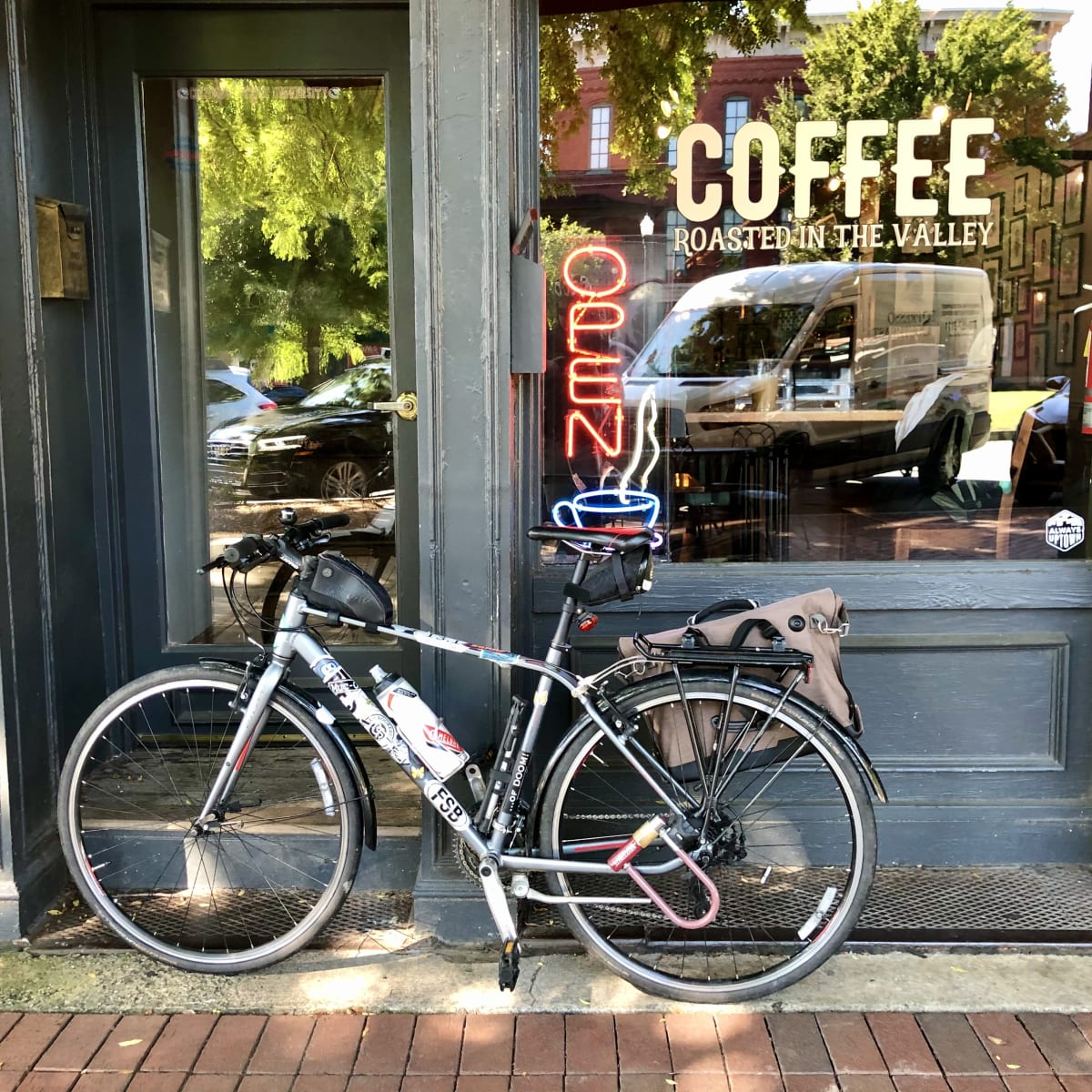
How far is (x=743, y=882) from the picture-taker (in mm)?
3322

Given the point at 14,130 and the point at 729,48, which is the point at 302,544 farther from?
the point at 729,48

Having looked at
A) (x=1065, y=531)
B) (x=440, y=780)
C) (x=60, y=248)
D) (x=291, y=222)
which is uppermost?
(x=291, y=222)

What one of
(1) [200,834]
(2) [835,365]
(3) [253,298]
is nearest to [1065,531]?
(2) [835,365]

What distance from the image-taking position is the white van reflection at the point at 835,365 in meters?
4.07

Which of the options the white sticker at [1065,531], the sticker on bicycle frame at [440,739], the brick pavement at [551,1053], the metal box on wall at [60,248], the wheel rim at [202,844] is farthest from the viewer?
the white sticker at [1065,531]

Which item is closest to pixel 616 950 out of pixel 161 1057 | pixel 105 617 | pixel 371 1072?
pixel 371 1072

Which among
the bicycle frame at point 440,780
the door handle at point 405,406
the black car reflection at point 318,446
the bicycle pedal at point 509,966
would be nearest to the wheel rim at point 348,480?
the black car reflection at point 318,446

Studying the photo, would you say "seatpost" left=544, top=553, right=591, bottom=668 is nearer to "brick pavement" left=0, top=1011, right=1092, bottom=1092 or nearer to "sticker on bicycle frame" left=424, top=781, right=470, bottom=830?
"sticker on bicycle frame" left=424, top=781, right=470, bottom=830

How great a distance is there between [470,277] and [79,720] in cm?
189

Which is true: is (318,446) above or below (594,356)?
below

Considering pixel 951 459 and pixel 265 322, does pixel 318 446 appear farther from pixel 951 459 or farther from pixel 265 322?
pixel 951 459

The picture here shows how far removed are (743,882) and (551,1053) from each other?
0.99 m

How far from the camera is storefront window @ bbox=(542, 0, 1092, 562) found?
3807 millimetres

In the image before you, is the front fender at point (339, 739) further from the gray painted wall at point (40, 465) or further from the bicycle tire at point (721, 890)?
the gray painted wall at point (40, 465)
